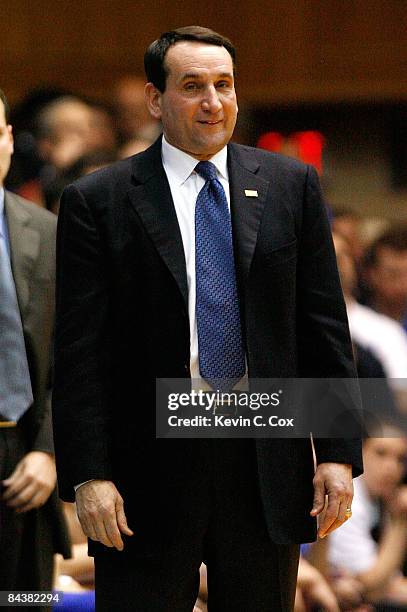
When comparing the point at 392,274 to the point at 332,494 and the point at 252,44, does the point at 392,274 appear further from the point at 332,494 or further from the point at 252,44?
the point at 332,494

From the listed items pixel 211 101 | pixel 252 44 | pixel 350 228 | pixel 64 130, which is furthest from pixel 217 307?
pixel 252 44

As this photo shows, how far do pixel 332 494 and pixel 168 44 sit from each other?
95 cm

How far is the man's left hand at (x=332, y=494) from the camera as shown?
2.29 metres

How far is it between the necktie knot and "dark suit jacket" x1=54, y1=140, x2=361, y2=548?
0.15 ft

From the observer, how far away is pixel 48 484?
3.05m

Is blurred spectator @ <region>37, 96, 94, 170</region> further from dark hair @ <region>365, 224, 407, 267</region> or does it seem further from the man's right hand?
the man's right hand

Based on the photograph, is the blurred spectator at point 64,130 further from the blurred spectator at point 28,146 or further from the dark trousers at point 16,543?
the dark trousers at point 16,543

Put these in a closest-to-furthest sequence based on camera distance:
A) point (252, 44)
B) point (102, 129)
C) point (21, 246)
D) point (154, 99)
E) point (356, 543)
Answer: point (154, 99) → point (21, 246) → point (356, 543) → point (102, 129) → point (252, 44)

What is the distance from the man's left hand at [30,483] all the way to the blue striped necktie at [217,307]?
864mm

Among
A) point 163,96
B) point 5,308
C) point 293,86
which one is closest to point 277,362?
point 163,96

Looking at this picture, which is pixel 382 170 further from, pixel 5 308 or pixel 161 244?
pixel 161 244

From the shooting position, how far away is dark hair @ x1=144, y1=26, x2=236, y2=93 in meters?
2.41

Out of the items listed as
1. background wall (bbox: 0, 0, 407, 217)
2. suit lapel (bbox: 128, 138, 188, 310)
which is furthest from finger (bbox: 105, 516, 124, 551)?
background wall (bbox: 0, 0, 407, 217)

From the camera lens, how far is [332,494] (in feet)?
7.51
